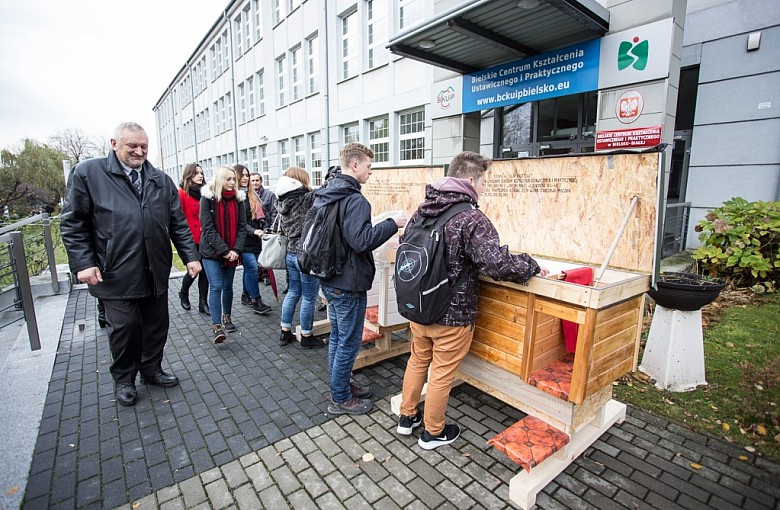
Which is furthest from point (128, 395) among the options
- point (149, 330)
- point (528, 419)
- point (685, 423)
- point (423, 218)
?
point (685, 423)

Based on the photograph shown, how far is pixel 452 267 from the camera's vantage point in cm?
252

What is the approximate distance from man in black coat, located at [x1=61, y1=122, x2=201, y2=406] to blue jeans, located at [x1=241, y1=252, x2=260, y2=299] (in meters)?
1.91

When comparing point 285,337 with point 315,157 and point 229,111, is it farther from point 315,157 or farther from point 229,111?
point 229,111

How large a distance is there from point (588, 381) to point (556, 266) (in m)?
1.22

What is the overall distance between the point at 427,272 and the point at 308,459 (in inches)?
59.7

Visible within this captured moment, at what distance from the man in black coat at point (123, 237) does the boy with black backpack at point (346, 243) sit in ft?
4.11

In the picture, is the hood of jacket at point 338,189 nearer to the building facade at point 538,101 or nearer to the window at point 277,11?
the building facade at point 538,101

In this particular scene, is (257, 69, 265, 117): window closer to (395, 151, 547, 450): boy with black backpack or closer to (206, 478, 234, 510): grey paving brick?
(395, 151, 547, 450): boy with black backpack

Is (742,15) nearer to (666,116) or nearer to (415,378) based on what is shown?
(666,116)

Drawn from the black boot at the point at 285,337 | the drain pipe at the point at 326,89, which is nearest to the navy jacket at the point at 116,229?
the black boot at the point at 285,337

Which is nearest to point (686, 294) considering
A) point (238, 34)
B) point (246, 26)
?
point (246, 26)

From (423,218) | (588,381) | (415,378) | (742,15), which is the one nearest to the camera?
(588,381)

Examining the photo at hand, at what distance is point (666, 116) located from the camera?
219 inches

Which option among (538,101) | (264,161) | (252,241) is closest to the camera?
(252,241)
